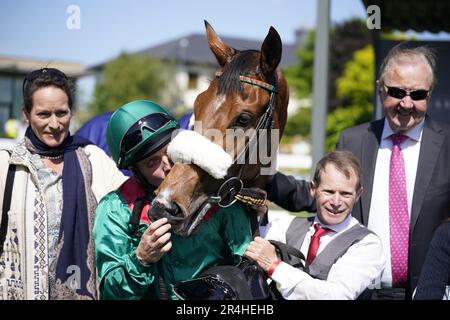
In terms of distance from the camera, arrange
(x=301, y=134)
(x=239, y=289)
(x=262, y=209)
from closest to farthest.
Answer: (x=239, y=289) < (x=262, y=209) < (x=301, y=134)

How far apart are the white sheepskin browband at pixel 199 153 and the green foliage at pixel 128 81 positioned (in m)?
37.3

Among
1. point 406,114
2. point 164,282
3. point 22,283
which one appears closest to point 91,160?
point 22,283

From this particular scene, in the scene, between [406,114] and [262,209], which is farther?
[406,114]

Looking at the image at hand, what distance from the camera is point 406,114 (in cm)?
296

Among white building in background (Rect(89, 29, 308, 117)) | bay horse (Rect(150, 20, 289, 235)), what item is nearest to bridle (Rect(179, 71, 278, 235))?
bay horse (Rect(150, 20, 289, 235))

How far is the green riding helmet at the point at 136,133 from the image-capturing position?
96.0 inches

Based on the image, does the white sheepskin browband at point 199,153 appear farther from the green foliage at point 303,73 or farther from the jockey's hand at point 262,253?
the green foliage at point 303,73

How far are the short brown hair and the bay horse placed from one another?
238 mm

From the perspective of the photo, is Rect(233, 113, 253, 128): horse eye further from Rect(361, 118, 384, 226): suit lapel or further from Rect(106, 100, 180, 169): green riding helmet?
Rect(361, 118, 384, 226): suit lapel

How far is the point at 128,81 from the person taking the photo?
41.5 meters

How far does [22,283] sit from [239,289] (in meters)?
1.11

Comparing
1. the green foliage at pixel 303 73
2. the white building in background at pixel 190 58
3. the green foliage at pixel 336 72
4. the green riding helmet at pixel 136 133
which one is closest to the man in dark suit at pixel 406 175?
the green riding helmet at pixel 136 133

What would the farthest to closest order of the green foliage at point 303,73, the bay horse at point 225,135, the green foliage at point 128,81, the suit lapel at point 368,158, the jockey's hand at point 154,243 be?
the green foliage at point 303,73 → the green foliage at point 128,81 → the suit lapel at point 368,158 → the bay horse at point 225,135 → the jockey's hand at point 154,243
